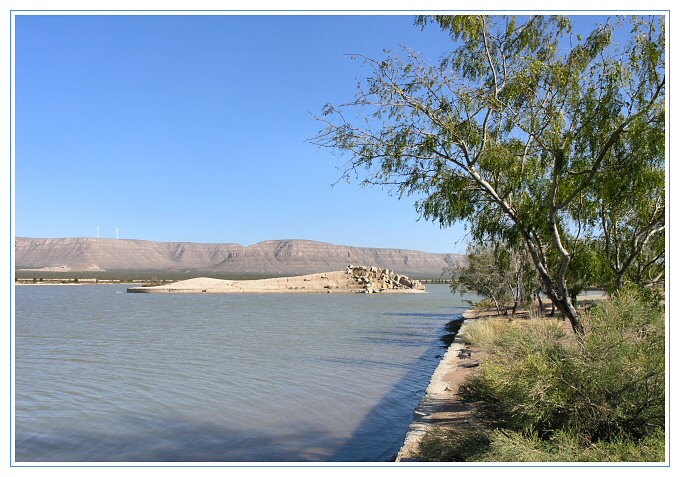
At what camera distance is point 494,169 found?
22.0ft

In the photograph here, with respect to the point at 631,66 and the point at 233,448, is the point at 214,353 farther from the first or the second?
the point at 631,66

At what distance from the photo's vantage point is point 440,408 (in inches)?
250

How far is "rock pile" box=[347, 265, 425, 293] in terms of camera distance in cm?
4984

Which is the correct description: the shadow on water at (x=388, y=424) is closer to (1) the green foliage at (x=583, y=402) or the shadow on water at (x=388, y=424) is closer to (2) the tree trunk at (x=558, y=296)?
(1) the green foliage at (x=583, y=402)

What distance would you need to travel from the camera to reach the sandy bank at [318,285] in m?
46.2

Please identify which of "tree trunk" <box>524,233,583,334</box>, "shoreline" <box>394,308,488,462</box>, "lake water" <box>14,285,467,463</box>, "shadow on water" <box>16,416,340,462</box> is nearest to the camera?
"shoreline" <box>394,308,488,462</box>

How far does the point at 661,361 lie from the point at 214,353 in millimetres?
9465

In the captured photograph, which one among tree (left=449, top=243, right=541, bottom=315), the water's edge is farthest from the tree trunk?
tree (left=449, top=243, right=541, bottom=315)

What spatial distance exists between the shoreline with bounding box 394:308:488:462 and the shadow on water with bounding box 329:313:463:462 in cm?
32

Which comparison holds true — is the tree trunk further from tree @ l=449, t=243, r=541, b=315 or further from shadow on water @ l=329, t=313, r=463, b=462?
tree @ l=449, t=243, r=541, b=315

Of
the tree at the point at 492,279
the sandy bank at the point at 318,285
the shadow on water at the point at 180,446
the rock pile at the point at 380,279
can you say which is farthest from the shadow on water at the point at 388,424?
the rock pile at the point at 380,279
